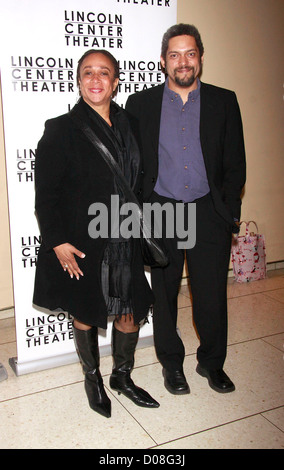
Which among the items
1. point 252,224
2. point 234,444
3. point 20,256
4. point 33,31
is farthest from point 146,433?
point 252,224

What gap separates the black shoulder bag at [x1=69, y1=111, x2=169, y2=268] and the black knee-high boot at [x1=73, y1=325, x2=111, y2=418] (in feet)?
1.44

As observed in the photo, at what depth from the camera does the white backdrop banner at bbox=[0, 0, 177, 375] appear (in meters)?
2.39

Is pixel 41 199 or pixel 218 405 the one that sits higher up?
pixel 41 199

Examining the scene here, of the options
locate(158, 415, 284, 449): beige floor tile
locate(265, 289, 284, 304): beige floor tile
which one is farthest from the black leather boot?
locate(265, 289, 284, 304): beige floor tile

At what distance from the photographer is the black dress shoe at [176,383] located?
2.46 m

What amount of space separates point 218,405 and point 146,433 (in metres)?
0.42

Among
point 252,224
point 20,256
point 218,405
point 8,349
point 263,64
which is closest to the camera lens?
point 218,405

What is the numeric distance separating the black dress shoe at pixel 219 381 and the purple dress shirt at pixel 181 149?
3.09ft

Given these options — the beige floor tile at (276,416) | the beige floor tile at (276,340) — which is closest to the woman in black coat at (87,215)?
the beige floor tile at (276,416)

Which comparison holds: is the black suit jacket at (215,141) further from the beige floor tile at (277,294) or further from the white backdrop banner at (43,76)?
the beige floor tile at (277,294)

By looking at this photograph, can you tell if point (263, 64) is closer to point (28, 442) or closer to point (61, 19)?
point (61, 19)

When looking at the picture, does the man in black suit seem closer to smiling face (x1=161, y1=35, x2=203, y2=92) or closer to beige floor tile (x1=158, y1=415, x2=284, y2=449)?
smiling face (x1=161, y1=35, x2=203, y2=92)

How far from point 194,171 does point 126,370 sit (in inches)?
40.8

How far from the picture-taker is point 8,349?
2.99 m
